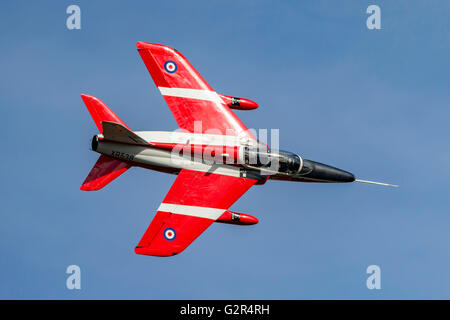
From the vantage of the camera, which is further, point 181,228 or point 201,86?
point 201,86

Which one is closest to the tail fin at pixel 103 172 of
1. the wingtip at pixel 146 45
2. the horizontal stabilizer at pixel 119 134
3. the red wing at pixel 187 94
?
the horizontal stabilizer at pixel 119 134

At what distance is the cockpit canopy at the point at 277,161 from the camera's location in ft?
142

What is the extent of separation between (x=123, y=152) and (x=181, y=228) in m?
5.42

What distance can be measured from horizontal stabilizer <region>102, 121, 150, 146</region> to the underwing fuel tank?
5754mm

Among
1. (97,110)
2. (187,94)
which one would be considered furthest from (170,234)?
(187,94)

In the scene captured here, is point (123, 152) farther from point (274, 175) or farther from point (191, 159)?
point (274, 175)

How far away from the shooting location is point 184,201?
137 ft

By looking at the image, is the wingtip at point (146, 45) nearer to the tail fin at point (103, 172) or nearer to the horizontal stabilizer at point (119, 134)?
the horizontal stabilizer at point (119, 134)

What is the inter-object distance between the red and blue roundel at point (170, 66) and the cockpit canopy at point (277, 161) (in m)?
6.80

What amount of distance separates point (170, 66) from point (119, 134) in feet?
20.1

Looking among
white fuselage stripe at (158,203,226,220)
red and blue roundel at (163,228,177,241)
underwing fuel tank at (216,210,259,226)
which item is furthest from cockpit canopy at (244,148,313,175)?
red and blue roundel at (163,228,177,241)

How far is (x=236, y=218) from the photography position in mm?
42688

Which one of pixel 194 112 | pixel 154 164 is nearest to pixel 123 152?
pixel 154 164

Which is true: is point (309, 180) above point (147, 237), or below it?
above
